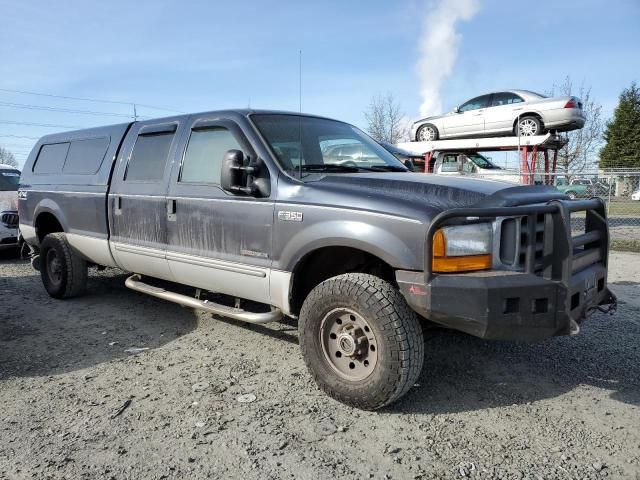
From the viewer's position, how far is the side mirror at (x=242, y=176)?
11.3 ft

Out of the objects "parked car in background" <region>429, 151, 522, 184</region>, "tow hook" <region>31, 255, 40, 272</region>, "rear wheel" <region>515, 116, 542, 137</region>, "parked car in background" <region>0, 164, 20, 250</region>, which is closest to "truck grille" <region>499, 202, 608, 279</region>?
"tow hook" <region>31, 255, 40, 272</region>

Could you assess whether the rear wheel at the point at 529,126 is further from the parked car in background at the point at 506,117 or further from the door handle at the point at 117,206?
the door handle at the point at 117,206

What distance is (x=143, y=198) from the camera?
4512 millimetres

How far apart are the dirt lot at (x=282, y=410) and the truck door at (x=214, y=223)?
0.66 metres

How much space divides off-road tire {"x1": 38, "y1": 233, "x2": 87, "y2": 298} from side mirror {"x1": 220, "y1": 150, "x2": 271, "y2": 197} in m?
2.93

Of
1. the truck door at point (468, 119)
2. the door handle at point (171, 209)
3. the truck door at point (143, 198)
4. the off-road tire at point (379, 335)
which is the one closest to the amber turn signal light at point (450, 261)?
the off-road tire at point (379, 335)

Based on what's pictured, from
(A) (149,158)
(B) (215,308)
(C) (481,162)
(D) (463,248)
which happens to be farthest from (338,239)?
(C) (481,162)

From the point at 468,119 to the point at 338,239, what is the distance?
13.0 meters

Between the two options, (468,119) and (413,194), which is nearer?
(413,194)

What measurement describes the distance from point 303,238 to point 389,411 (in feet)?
3.99

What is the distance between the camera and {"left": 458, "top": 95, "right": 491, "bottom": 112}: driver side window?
570 inches

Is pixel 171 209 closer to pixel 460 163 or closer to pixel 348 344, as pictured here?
pixel 348 344

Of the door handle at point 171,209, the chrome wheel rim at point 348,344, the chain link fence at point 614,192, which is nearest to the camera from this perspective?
the chrome wheel rim at point 348,344

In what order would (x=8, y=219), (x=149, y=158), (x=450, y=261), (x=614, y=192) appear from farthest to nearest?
(x=614, y=192) < (x=8, y=219) < (x=149, y=158) < (x=450, y=261)
